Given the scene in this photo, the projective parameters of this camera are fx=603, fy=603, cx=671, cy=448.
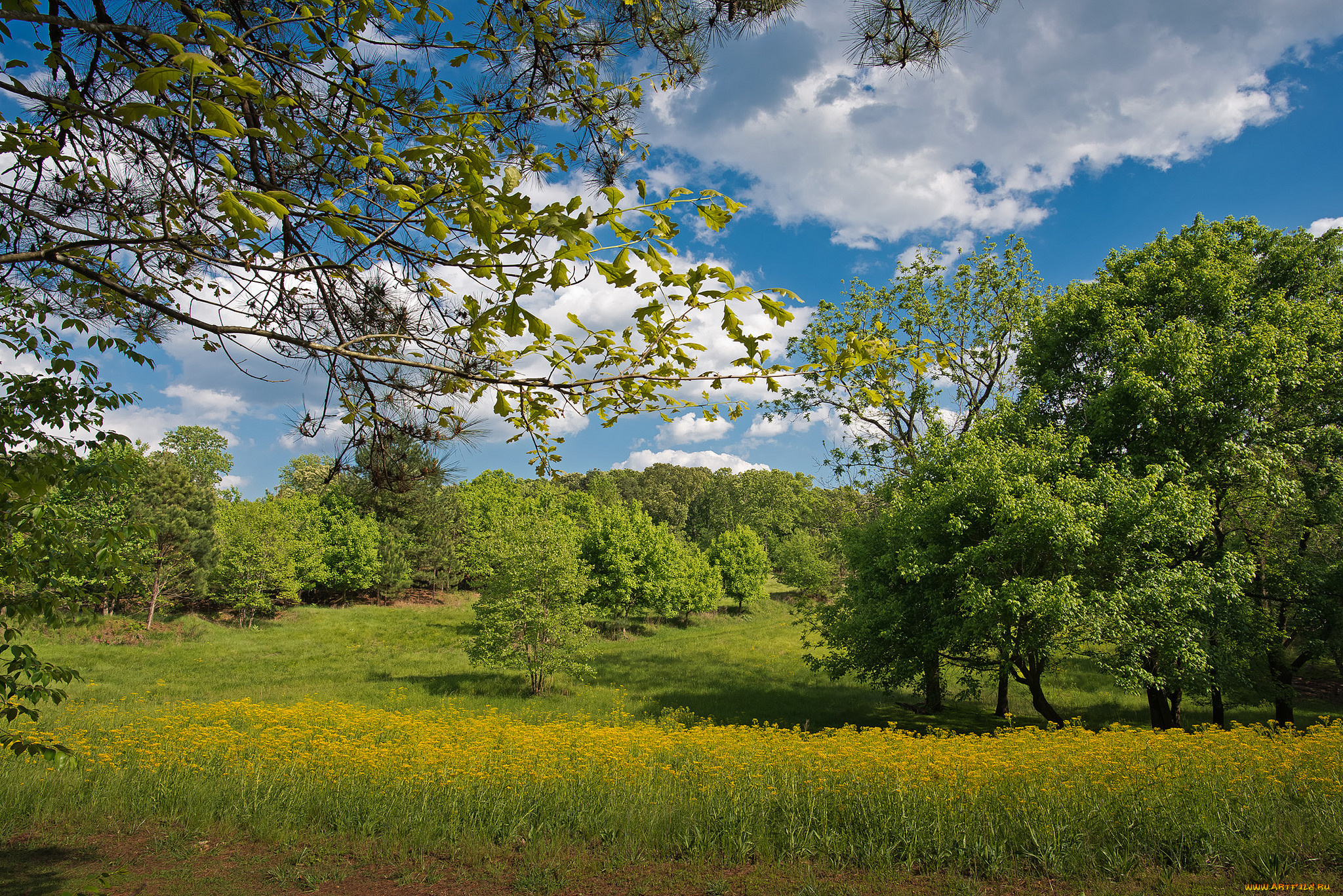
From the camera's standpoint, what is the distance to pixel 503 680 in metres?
20.0

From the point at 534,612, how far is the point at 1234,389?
56.7 ft

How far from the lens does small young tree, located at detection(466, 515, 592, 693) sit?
60.2 ft

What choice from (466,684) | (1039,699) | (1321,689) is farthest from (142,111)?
(1321,689)

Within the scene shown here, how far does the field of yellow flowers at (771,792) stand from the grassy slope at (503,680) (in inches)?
291

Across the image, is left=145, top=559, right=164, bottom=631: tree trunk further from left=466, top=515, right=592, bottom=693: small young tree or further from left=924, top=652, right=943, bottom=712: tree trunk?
left=924, top=652, right=943, bottom=712: tree trunk

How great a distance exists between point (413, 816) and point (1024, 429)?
524 inches

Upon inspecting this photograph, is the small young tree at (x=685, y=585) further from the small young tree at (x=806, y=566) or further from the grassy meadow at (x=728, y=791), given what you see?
the grassy meadow at (x=728, y=791)

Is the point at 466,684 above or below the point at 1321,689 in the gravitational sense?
below

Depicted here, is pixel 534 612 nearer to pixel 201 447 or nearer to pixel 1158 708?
pixel 1158 708

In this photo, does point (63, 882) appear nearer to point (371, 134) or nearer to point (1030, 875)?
point (371, 134)

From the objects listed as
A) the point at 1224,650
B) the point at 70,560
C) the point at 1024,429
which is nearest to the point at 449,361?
the point at 70,560

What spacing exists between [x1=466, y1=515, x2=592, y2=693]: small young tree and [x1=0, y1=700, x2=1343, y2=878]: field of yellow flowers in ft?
34.5

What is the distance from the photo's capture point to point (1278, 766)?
6.08 m

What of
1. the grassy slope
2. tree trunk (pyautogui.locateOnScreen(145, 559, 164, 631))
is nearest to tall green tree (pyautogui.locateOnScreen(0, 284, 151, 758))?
the grassy slope
